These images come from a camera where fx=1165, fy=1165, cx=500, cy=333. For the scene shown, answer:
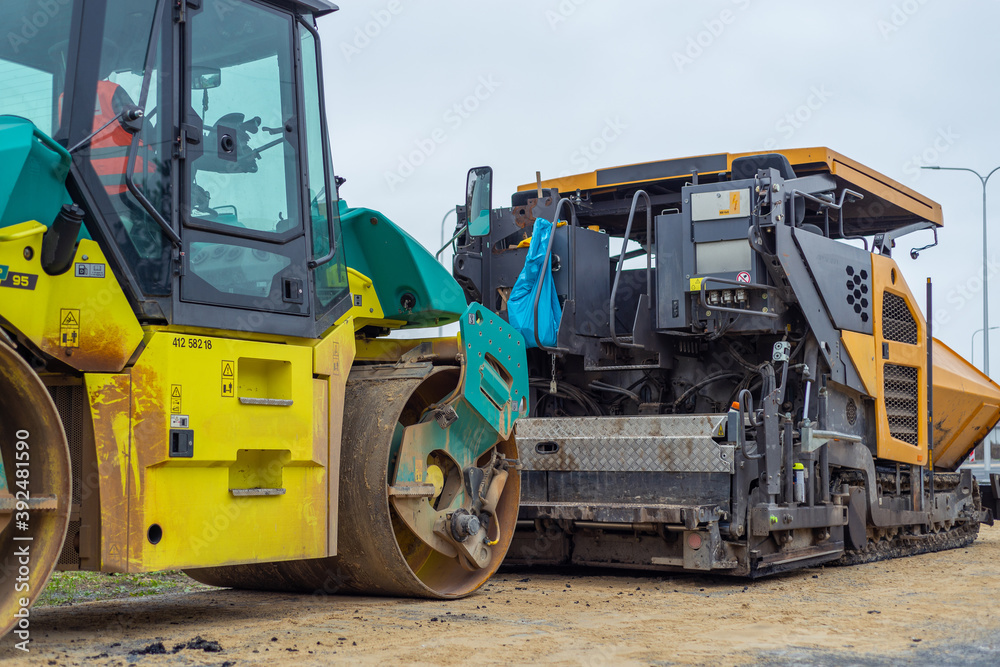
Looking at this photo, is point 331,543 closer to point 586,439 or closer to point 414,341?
point 414,341

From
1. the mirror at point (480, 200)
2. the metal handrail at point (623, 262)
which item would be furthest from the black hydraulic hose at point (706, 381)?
the mirror at point (480, 200)

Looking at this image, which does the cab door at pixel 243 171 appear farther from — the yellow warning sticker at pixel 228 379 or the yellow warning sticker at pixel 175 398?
the yellow warning sticker at pixel 175 398

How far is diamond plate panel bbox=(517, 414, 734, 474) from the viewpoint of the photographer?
7680mm

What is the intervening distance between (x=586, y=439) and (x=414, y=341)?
176 centimetres

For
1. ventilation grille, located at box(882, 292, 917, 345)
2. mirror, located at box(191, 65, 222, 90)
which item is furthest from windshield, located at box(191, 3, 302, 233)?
ventilation grille, located at box(882, 292, 917, 345)

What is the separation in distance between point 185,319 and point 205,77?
111cm

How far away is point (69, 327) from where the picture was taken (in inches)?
180

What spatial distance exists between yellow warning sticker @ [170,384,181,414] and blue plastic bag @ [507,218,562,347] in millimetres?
4035

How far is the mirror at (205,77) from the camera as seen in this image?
5.14 metres

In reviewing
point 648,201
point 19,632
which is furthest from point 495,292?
point 19,632

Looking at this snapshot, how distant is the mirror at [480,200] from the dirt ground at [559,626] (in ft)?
9.67

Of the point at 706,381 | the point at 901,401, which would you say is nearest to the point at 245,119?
the point at 706,381

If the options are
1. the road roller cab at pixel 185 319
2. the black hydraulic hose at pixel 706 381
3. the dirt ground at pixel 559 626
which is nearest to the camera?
the road roller cab at pixel 185 319

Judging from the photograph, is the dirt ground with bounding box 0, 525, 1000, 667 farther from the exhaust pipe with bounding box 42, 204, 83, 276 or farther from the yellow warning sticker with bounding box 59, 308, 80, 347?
the exhaust pipe with bounding box 42, 204, 83, 276
